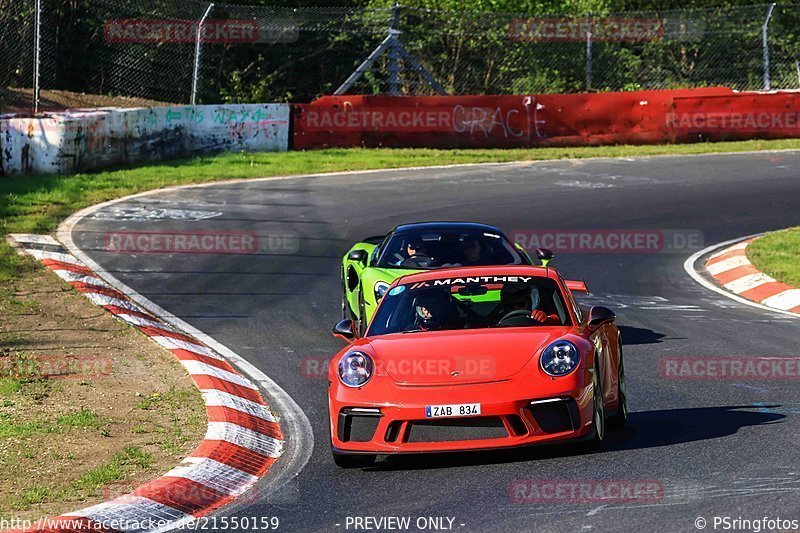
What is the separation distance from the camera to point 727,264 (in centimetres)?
1641

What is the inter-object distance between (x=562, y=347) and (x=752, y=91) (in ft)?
72.4

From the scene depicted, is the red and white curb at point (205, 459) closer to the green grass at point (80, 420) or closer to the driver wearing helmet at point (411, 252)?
the green grass at point (80, 420)

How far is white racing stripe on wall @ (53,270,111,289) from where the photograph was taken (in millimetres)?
13905

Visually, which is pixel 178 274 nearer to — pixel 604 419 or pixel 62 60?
pixel 604 419

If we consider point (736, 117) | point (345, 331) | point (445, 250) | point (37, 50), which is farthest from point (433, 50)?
point (345, 331)

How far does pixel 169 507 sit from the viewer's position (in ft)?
21.4

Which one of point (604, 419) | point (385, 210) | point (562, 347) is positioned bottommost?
point (385, 210)

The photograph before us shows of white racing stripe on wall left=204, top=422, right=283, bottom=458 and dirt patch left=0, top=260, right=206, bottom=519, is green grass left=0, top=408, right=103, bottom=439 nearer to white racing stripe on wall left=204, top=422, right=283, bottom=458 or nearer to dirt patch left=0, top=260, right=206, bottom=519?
dirt patch left=0, top=260, right=206, bottom=519

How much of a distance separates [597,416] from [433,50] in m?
22.0

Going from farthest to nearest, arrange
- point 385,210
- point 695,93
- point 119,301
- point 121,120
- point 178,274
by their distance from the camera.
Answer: point 695,93, point 121,120, point 385,210, point 178,274, point 119,301

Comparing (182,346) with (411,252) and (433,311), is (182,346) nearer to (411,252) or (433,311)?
(411,252)

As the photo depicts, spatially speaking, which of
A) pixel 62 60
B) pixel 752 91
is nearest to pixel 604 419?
pixel 62 60

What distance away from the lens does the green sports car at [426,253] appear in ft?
38.0

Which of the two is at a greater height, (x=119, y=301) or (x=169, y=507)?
(x=169, y=507)
